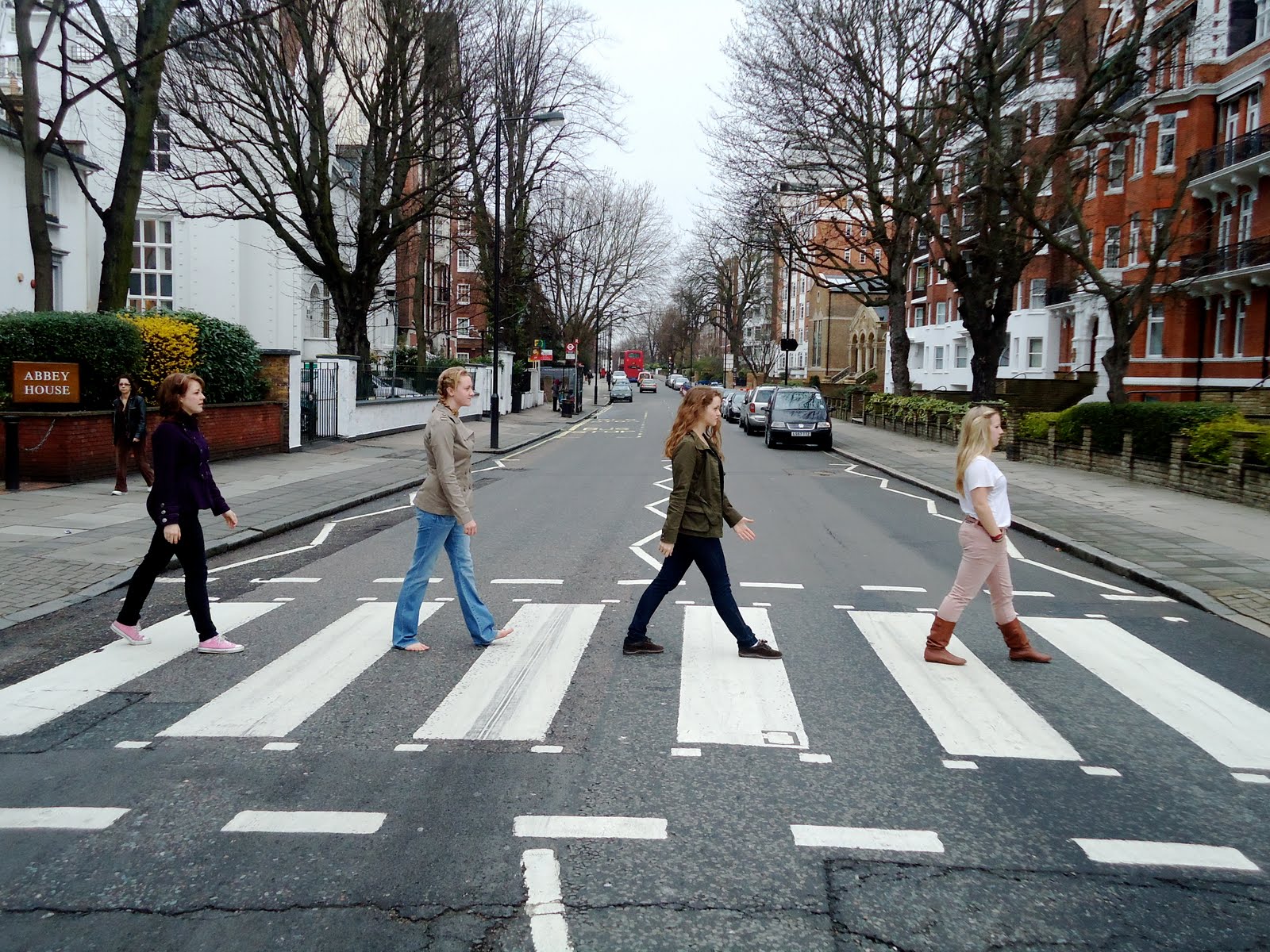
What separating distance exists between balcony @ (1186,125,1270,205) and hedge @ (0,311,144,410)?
2696cm

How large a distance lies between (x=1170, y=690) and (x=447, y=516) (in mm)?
4623

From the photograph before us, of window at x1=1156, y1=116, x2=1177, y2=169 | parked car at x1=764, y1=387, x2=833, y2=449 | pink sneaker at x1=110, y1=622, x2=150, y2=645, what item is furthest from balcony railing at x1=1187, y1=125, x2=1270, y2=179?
pink sneaker at x1=110, y1=622, x2=150, y2=645

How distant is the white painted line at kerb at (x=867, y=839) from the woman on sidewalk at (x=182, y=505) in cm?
429

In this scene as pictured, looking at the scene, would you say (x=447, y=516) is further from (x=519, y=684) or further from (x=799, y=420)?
(x=799, y=420)

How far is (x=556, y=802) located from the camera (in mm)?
4281

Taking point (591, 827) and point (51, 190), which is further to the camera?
point (51, 190)

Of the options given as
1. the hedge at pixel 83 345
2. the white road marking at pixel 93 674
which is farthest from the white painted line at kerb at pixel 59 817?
the hedge at pixel 83 345

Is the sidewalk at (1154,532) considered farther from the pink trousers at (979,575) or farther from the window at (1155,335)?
the window at (1155,335)

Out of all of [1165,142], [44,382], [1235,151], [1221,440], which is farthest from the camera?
[1165,142]

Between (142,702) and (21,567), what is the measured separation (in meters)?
4.71

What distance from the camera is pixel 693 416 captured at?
259 inches

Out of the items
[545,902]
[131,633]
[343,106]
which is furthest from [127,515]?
[343,106]

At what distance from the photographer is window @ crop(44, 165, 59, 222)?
27891 millimetres

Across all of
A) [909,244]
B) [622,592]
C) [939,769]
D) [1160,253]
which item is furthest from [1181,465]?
[909,244]
